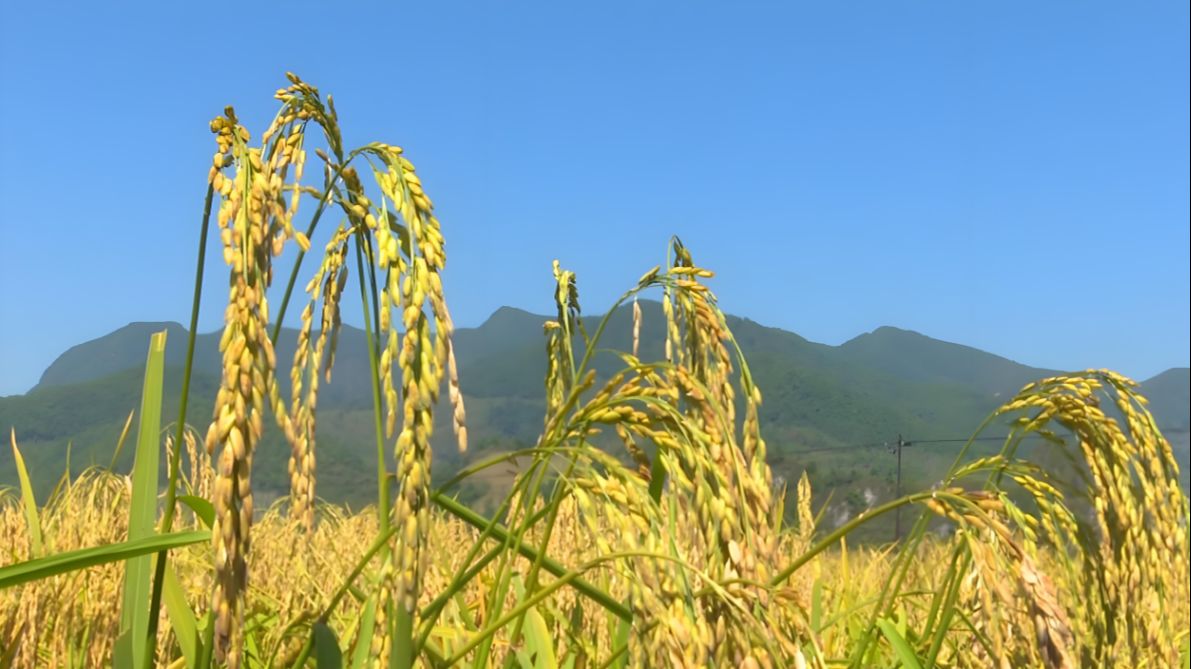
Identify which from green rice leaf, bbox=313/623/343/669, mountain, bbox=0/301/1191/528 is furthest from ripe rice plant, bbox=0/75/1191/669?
mountain, bbox=0/301/1191/528

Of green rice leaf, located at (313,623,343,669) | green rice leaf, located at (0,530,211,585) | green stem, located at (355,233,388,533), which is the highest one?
green stem, located at (355,233,388,533)

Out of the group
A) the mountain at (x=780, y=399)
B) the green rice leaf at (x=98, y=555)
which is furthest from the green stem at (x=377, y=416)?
the mountain at (x=780, y=399)

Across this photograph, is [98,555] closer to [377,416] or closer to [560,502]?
[377,416]

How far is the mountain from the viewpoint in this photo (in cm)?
1128

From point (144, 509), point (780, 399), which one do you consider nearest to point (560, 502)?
point (144, 509)

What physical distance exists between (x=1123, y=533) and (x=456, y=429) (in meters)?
1.45

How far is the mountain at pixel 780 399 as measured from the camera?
11.3m

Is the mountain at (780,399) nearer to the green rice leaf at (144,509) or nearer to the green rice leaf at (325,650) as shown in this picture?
the green rice leaf at (144,509)

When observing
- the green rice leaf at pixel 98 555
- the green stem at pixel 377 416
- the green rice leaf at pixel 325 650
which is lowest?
the green rice leaf at pixel 325 650

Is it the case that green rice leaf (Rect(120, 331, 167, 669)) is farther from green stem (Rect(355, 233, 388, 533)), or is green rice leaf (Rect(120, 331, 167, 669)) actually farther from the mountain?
the mountain

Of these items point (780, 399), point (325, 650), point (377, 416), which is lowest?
point (325, 650)

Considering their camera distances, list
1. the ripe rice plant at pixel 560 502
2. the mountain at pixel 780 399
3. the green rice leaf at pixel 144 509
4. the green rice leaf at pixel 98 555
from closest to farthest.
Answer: the ripe rice plant at pixel 560 502 < the green rice leaf at pixel 98 555 < the green rice leaf at pixel 144 509 < the mountain at pixel 780 399

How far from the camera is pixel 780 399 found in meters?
34.4

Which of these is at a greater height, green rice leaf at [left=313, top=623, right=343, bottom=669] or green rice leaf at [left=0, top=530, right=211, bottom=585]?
green rice leaf at [left=0, top=530, right=211, bottom=585]
